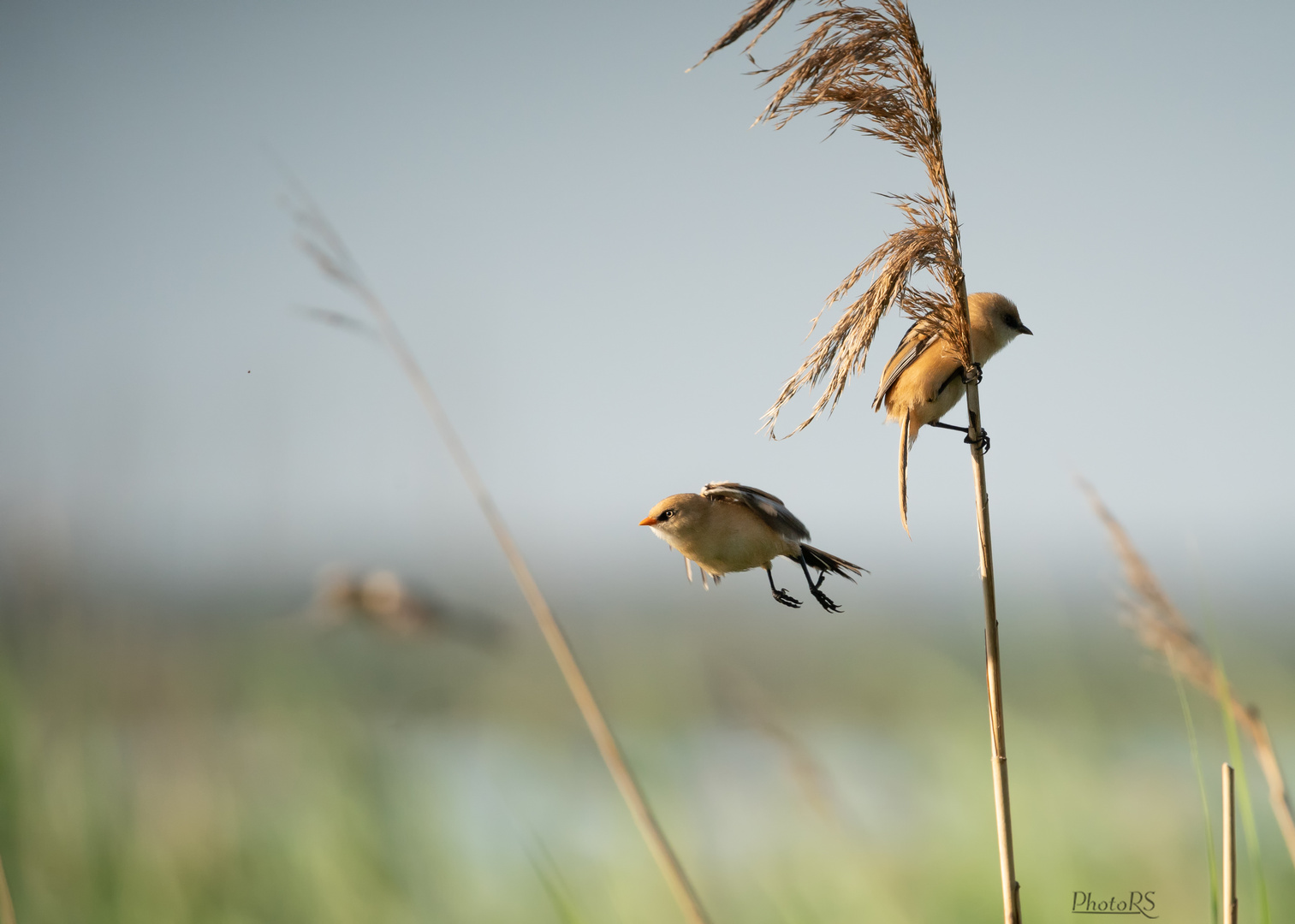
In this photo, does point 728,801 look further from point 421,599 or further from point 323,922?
point 421,599

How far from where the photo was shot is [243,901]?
14.0 ft

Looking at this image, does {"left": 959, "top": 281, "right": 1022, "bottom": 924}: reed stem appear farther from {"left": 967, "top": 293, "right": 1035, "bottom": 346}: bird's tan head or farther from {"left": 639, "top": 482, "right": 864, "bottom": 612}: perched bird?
{"left": 967, "top": 293, "right": 1035, "bottom": 346}: bird's tan head

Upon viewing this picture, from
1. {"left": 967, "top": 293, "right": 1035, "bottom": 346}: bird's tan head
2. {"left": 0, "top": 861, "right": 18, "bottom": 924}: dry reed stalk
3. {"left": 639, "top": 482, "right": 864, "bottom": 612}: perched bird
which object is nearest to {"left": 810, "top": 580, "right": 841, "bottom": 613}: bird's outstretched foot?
{"left": 639, "top": 482, "right": 864, "bottom": 612}: perched bird

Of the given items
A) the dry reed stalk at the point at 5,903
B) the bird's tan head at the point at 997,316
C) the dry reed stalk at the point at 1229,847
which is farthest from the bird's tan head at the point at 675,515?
the dry reed stalk at the point at 5,903

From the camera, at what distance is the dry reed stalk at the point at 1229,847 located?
1.19 meters

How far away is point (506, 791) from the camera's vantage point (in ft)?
5.96

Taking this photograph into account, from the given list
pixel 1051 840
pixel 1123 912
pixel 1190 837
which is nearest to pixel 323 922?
pixel 1051 840

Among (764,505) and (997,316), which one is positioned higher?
(997,316)

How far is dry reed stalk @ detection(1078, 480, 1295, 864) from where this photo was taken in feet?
4.41

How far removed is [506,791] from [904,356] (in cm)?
120

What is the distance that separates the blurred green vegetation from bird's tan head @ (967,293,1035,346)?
2.96 feet

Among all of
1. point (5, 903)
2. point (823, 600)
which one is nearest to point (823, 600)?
point (823, 600)

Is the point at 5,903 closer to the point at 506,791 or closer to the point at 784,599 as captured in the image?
the point at 506,791

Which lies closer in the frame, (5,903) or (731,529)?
(731,529)
